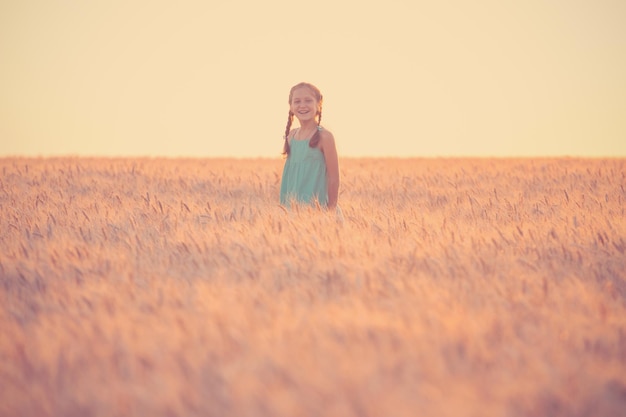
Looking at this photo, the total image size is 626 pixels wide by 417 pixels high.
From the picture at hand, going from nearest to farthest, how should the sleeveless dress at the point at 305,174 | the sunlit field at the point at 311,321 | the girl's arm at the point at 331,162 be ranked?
the sunlit field at the point at 311,321 < the girl's arm at the point at 331,162 < the sleeveless dress at the point at 305,174

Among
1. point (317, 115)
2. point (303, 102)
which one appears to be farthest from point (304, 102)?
point (317, 115)

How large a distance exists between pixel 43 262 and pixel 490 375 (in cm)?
190

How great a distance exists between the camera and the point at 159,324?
171cm

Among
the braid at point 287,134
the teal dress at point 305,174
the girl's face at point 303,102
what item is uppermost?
the girl's face at point 303,102

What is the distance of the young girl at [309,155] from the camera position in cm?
430

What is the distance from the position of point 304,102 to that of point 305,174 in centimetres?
58

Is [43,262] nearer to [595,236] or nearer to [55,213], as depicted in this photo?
[55,213]

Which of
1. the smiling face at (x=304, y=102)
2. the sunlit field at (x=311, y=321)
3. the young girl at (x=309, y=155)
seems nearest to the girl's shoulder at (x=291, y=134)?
the young girl at (x=309, y=155)

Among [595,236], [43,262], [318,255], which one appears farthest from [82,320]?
[595,236]

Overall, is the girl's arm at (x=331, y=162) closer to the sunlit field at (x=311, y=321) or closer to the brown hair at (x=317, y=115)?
the brown hair at (x=317, y=115)

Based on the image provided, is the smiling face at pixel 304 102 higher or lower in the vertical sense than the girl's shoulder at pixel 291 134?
higher

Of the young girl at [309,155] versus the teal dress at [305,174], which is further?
the teal dress at [305,174]

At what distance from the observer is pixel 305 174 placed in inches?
181

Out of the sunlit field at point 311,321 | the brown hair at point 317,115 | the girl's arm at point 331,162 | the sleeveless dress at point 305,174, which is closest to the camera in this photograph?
the sunlit field at point 311,321
